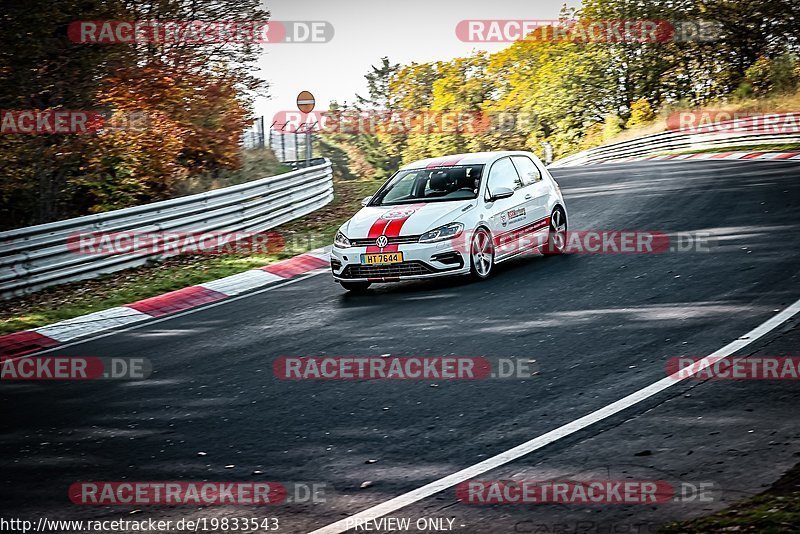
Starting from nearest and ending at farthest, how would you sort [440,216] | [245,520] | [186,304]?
[245,520], [440,216], [186,304]

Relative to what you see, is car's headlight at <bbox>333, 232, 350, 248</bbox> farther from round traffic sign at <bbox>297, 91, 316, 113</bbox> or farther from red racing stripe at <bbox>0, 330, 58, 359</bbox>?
round traffic sign at <bbox>297, 91, 316, 113</bbox>

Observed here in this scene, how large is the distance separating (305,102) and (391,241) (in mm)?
13212

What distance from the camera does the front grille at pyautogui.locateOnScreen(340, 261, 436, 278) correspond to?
11.3 metres

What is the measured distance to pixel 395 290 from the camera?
1185 centimetres

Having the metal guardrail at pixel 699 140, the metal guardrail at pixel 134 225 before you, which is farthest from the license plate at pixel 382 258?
the metal guardrail at pixel 699 140

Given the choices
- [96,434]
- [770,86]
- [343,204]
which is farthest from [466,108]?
[96,434]

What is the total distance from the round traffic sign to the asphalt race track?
1166cm

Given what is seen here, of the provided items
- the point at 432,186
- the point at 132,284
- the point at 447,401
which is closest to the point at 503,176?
the point at 432,186

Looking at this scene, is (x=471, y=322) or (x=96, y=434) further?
(x=471, y=322)

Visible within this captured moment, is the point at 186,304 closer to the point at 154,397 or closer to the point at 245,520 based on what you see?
the point at 154,397

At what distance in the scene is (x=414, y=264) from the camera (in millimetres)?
11258

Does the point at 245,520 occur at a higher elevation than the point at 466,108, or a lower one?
lower

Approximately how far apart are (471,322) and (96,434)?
13.2 ft

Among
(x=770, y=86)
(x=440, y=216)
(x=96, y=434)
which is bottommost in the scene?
(x=96, y=434)
